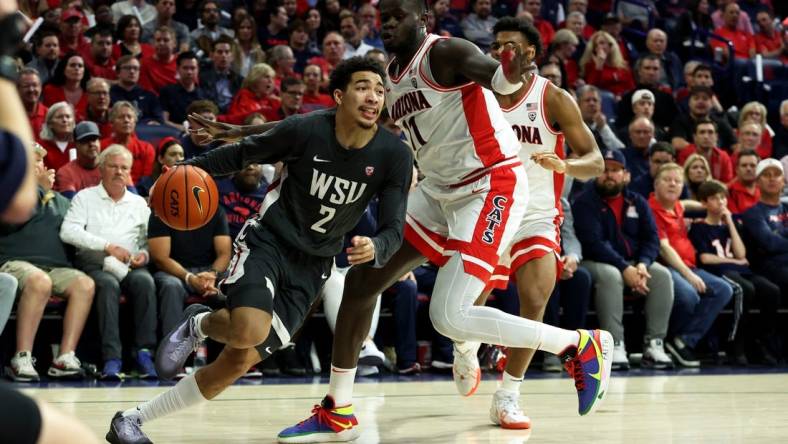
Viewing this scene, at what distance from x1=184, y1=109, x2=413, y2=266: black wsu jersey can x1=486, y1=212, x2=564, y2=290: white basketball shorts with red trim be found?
3.32 feet

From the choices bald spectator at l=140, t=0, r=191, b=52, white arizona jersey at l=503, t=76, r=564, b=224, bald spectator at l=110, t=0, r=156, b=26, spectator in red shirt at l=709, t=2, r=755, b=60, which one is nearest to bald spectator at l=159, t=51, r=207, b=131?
bald spectator at l=140, t=0, r=191, b=52

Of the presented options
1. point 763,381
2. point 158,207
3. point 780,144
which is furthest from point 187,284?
point 780,144

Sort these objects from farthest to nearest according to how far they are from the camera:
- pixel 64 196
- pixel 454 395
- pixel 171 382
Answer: pixel 64 196, pixel 171 382, pixel 454 395

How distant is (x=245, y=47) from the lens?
11.3m

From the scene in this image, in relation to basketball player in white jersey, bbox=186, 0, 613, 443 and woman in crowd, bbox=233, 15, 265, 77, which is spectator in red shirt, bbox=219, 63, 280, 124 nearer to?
woman in crowd, bbox=233, 15, 265, 77

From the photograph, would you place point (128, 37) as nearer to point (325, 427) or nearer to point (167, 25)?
point (167, 25)

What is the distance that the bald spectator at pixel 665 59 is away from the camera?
1288cm

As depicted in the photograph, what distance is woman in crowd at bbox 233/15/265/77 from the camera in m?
10.9

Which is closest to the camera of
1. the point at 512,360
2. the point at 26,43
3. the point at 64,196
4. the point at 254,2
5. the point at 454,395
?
the point at 512,360

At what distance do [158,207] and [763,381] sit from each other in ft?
15.9

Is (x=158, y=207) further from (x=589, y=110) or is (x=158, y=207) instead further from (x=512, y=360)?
(x=589, y=110)

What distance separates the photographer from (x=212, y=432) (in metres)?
4.89

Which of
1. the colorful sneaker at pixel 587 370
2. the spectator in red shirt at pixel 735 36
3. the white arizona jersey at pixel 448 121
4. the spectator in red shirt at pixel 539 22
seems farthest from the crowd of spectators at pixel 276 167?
the colorful sneaker at pixel 587 370

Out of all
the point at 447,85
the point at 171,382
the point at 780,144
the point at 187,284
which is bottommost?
the point at 171,382
